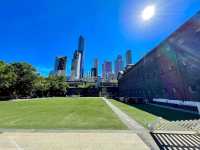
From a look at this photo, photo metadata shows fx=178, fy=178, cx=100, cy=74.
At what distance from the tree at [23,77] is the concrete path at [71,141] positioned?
48.0 metres

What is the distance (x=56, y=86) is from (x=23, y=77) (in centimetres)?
2424

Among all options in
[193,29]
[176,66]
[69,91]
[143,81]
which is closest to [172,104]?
[176,66]

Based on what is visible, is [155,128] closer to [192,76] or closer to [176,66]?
[192,76]

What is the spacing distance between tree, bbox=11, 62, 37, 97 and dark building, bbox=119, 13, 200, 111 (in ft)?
120

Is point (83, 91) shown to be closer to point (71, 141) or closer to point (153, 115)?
point (153, 115)

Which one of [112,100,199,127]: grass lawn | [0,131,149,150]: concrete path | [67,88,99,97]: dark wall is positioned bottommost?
[0,131,149,150]: concrete path

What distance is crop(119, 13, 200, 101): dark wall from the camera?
1917 centimetres

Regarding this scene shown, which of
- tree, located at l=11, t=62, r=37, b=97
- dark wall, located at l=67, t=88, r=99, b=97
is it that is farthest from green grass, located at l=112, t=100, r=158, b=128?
Answer: dark wall, located at l=67, t=88, r=99, b=97

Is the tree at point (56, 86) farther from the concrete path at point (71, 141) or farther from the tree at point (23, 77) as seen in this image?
the concrete path at point (71, 141)

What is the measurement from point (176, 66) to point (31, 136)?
20181mm

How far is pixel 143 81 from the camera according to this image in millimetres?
38406

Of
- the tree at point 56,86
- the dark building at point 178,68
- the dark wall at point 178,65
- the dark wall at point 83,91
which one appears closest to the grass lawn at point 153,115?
the dark building at point 178,68

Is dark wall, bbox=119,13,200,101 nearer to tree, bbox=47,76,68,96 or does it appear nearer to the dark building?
the dark building

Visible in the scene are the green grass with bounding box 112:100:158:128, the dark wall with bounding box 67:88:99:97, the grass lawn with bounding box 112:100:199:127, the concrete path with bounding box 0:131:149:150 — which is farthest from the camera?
the dark wall with bounding box 67:88:99:97
